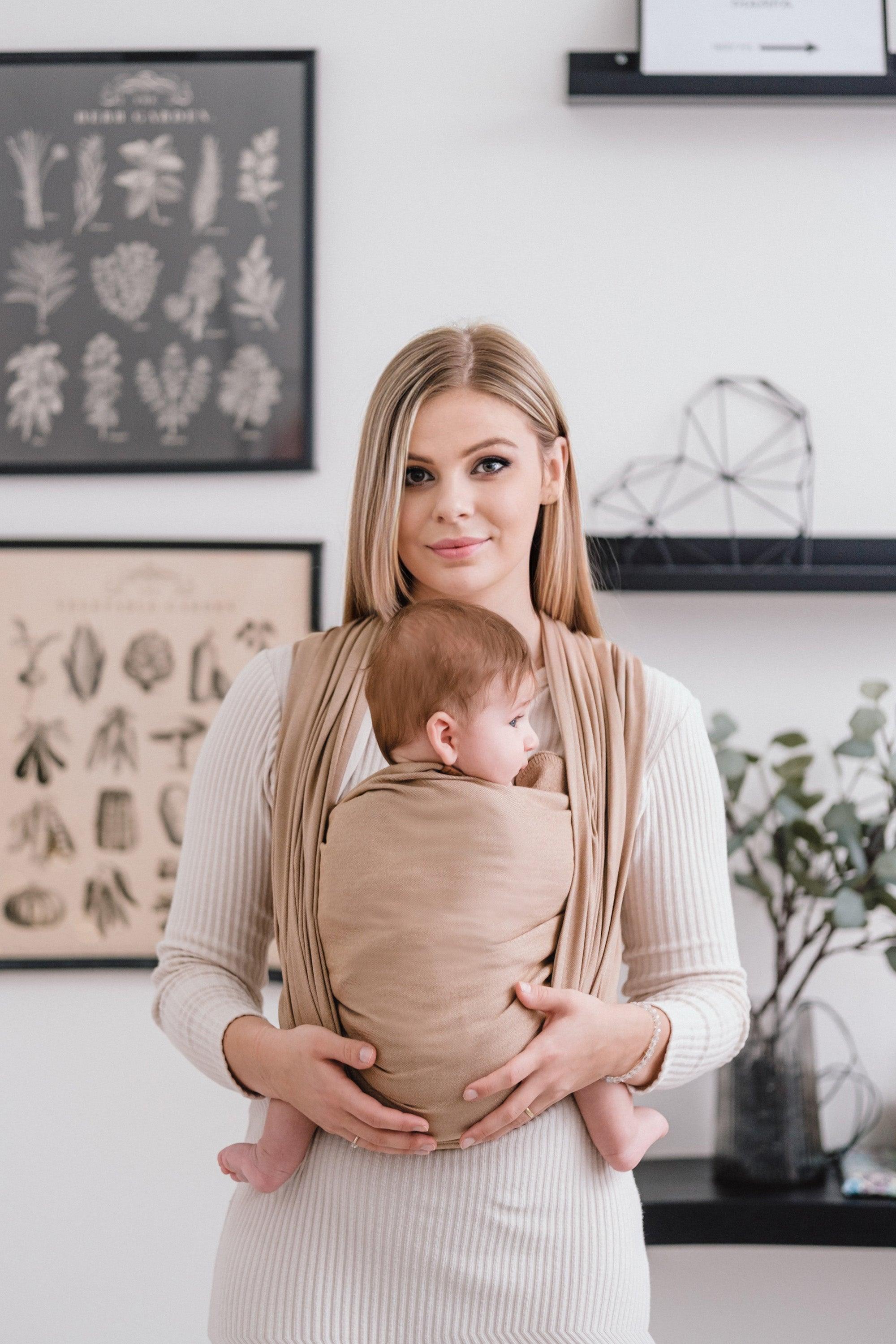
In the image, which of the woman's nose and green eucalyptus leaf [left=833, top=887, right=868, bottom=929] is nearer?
the woman's nose

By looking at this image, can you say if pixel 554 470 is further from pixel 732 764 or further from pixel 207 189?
pixel 207 189

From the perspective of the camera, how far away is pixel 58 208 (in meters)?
1.94

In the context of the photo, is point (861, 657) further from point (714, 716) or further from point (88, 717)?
point (88, 717)

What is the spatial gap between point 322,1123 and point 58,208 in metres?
1.64

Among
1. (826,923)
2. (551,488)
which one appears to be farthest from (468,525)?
(826,923)

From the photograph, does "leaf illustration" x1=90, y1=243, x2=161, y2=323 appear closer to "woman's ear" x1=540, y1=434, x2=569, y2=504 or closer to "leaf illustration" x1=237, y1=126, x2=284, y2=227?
"leaf illustration" x1=237, y1=126, x2=284, y2=227

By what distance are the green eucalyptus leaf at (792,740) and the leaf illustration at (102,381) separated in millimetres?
1216

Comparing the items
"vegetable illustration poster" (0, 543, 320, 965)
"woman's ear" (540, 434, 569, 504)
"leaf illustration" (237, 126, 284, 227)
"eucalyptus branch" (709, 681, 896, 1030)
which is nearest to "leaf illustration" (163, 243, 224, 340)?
"leaf illustration" (237, 126, 284, 227)

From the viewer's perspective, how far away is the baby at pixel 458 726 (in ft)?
3.12

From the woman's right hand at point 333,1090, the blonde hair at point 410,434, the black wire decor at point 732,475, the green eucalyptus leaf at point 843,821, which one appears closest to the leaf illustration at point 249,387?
the black wire decor at point 732,475

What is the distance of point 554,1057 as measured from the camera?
917 mm

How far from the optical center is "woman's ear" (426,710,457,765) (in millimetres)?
946

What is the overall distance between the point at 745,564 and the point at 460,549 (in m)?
0.89

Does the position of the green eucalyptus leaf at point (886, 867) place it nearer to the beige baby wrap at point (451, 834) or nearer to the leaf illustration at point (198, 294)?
the beige baby wrap at point (451, 834)
